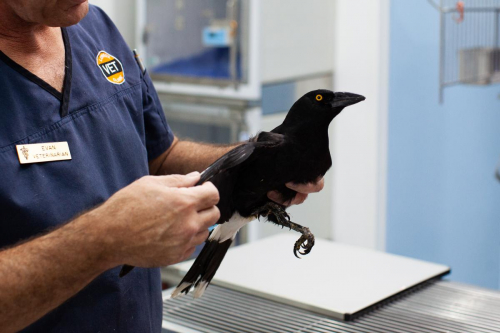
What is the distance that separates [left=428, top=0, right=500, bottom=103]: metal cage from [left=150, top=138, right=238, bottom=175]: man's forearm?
1.26 meters

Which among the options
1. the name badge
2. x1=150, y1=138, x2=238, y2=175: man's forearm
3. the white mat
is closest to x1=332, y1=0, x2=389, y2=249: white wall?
the white mat

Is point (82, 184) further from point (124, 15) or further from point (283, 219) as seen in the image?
point (124, 15)

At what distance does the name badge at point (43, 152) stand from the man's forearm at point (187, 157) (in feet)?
1.15

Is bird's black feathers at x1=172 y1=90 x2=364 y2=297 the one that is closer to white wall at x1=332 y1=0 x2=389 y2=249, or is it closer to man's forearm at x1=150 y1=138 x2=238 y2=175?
man's forearm at x1=150 y1=138 x2=238 y2=175

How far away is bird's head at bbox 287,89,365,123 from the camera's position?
3.37 feet

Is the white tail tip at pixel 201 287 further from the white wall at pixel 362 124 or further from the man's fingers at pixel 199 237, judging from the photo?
the white wall at pixel 362 124

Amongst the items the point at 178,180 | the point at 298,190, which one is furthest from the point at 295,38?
the point at 178,180

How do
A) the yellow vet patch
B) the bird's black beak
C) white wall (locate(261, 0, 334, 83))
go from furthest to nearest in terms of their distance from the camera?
white wall (locate(261, 0, 334, 83)) < the yellow vet patch < the bird's black beak

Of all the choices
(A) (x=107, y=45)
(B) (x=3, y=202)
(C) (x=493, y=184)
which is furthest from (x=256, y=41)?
(B) (x=3, y=202)

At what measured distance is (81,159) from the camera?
0.98 meters

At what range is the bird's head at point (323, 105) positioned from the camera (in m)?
1.03

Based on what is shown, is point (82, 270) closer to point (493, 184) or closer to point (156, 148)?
point (156, 148)

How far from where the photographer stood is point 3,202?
878mm

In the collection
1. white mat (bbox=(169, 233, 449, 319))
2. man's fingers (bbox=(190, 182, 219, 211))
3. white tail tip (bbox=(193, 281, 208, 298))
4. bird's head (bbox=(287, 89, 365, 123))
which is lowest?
white mat (bbox=(169, 233, 449, 319))
